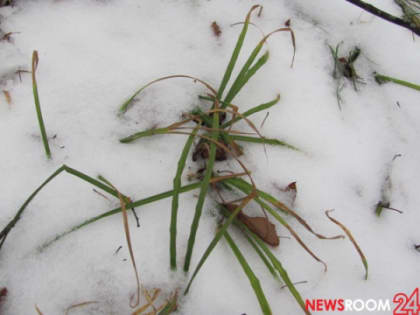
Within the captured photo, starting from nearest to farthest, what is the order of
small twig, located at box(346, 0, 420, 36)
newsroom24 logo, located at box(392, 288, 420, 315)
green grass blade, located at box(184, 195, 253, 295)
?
green grass blade, located at box(184, 195, 253, 295)
newsroom24 logo, located at box(392, 288, 420, 315)
small twig, located at box(346, 0, 420, 36)

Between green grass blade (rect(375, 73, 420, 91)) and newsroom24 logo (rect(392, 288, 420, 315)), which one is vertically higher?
green grass blade (rect(375, 73, 420, 91))

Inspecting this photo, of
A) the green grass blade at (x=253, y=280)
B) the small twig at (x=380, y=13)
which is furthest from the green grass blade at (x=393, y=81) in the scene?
the green grass blade at (x=253, y=280)

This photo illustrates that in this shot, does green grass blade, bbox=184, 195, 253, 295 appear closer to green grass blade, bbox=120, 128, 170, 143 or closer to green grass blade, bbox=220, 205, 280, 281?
green grass blade, bbox=220, 205, 280, 281

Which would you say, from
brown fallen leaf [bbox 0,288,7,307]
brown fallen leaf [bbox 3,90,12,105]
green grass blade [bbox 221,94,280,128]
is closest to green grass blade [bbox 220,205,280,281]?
green grass blade [bbox 221,94,280,128]

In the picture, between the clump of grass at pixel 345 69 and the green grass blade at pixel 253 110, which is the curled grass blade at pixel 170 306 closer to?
the green grass blade at pixel 253 110

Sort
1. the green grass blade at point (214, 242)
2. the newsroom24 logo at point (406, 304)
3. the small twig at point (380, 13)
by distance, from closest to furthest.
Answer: the green grass blade at point (214, 242)
the newsroom24 logo at point (406, 304)
the small twig at point (380, 13)

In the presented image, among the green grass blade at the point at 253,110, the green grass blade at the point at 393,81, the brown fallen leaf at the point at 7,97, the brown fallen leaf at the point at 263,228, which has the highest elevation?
the green grass blade at the point at 393,81

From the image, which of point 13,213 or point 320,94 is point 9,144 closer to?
point 13,213
